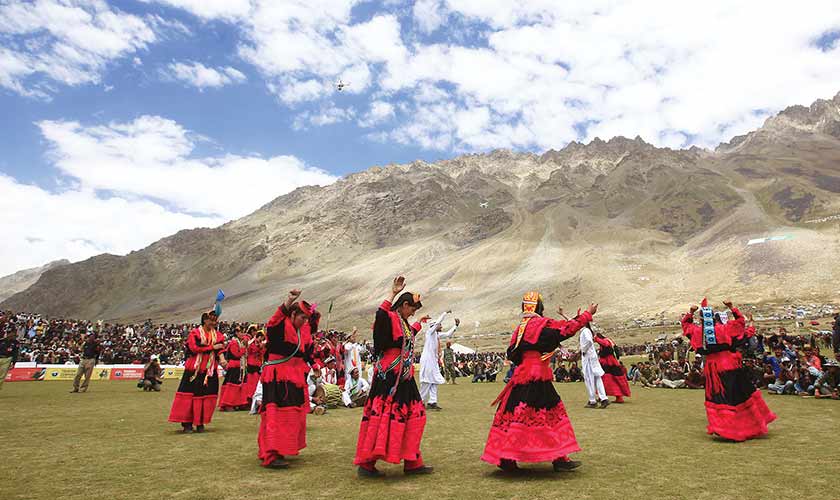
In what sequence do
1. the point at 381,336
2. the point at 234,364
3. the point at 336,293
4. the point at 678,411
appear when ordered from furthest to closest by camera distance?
the point at 336,293 < the point at 234,364 < the point at 678,411 < the point at 381,336

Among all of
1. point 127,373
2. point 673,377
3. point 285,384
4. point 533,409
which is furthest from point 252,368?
point 127,373

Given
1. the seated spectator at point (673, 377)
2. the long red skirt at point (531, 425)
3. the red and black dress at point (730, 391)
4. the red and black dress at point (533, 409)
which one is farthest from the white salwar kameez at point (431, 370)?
the seated spectator at point (673, 377)

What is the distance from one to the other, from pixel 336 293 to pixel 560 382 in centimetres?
8326

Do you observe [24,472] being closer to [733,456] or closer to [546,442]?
[546,442]

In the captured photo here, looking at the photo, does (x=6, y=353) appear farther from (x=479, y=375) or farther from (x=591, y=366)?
(x=479, y=375)

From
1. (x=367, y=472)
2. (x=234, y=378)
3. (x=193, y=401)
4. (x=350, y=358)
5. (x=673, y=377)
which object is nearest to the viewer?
(x=367, y=472)

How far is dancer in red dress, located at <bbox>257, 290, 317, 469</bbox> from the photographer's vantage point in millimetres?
7160

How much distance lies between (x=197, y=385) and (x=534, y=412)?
6704 millimetres

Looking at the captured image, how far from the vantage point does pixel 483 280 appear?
312 feet

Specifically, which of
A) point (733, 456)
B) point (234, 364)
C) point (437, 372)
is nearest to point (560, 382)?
point (437, 372)

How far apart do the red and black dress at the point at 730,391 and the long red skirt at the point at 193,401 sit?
912 cm

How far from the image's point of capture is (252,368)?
13680 mm

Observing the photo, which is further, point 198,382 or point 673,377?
point 673,377

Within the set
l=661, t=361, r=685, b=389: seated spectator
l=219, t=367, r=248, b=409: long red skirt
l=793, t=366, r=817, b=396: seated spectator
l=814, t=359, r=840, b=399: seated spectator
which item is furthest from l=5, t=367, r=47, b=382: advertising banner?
l=814, t=359, r=840, b=399: seated spectator
